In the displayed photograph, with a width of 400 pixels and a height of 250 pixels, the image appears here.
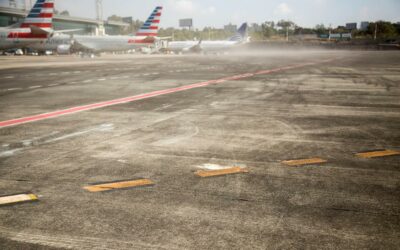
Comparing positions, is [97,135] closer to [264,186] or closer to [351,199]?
[264,186]

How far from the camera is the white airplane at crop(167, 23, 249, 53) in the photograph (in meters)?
72.1

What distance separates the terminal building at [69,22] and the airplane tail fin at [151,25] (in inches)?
427

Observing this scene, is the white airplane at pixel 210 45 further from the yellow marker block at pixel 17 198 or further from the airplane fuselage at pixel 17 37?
the yellow marker block at pixel 17 198

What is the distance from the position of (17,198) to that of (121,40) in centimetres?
5655

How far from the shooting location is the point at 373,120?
352 inches

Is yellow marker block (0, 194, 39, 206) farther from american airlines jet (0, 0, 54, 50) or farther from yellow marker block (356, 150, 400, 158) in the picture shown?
american airlines jet (0, 0, 54, 50)

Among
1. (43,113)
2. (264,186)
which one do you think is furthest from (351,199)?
(43,113)

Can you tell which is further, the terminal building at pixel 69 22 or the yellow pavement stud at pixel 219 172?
the terminal building at pixel 69 22

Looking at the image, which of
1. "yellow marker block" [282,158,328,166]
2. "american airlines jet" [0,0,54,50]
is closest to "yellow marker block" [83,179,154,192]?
"yellow marker block" [282,158,328,166]

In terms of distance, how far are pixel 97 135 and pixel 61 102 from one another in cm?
514

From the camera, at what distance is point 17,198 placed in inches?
168

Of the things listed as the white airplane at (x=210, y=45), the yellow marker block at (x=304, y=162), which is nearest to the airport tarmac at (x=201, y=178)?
the yellow marker block at (x=304, y=162)

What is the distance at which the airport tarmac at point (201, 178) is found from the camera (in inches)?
136

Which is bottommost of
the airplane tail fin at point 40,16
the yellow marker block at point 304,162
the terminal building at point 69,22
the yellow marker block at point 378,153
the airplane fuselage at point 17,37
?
the yellow marker block at point 378,153
